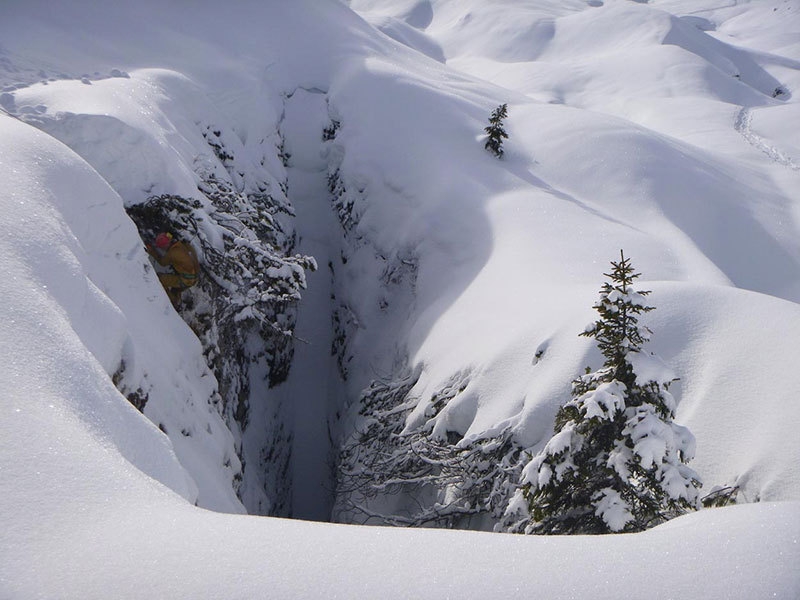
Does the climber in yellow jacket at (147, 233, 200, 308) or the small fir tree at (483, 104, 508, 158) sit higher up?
the small fir tree at (483, 104, 508, 158)

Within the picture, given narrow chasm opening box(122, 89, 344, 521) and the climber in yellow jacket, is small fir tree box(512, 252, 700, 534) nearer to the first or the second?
narrow chasm opening box(122, 89, 344, 521)

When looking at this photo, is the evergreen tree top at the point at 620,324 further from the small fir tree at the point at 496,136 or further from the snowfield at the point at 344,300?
the small fir tree at the point at 496,136

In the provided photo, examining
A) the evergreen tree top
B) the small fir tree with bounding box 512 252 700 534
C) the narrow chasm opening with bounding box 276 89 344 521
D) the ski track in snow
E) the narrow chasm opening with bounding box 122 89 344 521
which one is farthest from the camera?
the ski track in snow

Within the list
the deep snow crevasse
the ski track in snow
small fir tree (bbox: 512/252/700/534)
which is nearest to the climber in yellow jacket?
the deep snow crevasse

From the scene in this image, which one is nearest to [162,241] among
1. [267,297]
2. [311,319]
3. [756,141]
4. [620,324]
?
[267,297]

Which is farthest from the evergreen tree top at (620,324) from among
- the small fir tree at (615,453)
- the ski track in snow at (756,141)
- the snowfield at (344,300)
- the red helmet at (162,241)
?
the ski track in snow at (756,141)

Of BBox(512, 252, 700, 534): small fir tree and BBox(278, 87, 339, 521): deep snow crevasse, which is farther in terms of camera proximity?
BBox(278, 87, 339, 521): deep snow crevasse
